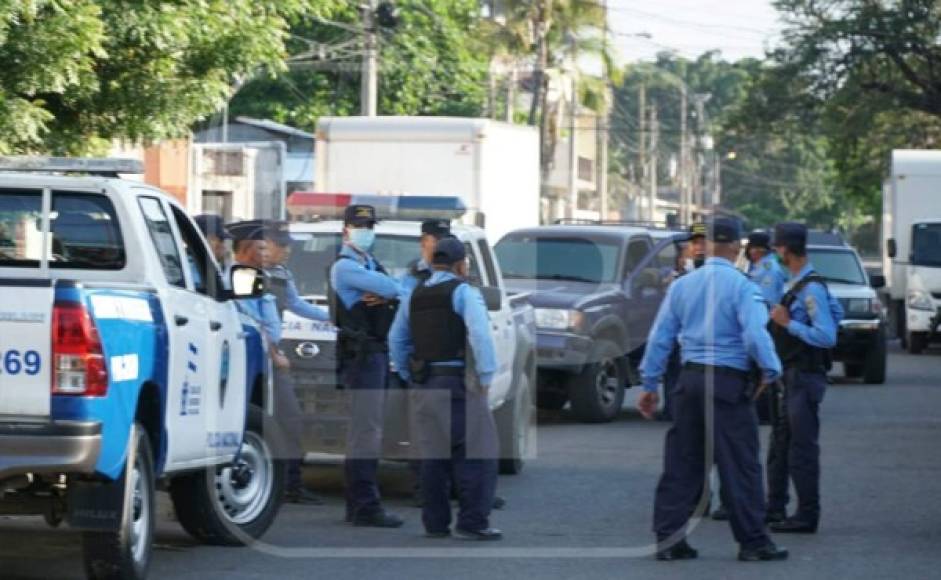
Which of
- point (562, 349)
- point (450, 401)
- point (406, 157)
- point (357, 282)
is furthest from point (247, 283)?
point (406, 157)

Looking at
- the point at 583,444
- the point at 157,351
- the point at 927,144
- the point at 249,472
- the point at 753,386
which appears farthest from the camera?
the point at 927,144

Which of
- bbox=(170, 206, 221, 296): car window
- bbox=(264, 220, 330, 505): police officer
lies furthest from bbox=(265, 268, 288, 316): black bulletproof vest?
bbox=(170, 206, 221, 296): car window

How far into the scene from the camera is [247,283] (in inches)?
446

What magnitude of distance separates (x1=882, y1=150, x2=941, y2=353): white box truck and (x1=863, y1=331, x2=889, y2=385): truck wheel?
6.92 m

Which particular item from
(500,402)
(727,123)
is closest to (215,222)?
(500,402)

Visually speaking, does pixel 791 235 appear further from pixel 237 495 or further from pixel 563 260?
pixel 563 260

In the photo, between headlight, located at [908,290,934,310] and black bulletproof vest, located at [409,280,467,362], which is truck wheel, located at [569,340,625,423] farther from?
headlight, located at [908,290,934,310]

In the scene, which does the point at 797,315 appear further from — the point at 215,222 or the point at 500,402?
the point at 215,222

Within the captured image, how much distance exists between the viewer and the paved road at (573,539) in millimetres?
10992

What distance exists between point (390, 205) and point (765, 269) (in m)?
9.57

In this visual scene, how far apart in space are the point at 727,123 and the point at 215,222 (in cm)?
3973

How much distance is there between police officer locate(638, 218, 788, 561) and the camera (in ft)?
37.0

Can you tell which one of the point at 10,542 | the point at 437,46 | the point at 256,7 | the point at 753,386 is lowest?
the point at 10,542

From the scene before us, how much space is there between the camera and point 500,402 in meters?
15.5
